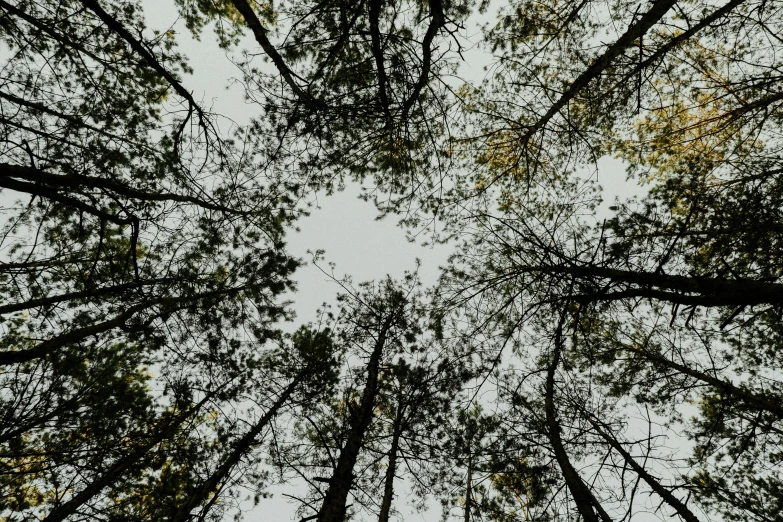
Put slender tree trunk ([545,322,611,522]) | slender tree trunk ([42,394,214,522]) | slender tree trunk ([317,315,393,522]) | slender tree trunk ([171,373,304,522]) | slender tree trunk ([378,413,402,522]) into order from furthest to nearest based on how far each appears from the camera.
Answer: slender tree trunk ([378,413,402,522]) → slender tree trunk ([171,373,304,522]) → slender tree trunk ([317,315,393,522]) → slender tree trunk ([42,394,214,522]) → slender tree trunk ([545,322,611,522])

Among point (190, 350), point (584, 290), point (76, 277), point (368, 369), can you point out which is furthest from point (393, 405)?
point (76, 277)

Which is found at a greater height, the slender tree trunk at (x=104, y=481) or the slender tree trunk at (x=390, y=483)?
the slender tree trunk at (x=390, y=483)

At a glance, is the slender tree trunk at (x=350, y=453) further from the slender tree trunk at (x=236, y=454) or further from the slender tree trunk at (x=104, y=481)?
the slender tree trunk at (x=104, y=481)

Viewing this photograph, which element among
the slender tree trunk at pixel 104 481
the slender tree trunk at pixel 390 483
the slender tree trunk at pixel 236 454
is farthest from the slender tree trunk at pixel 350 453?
the slender tree trunk at pixel 104 481

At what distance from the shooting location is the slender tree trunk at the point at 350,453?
4.89 metres

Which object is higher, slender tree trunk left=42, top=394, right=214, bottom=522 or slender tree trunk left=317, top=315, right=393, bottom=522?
slender tree trunk left=317, top=315, right=393, bottom=522

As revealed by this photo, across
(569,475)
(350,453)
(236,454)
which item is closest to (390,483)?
(350,453)

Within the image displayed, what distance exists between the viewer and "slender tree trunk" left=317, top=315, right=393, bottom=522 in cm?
489

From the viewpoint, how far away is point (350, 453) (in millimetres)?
5621

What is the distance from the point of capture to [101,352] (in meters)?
5.73

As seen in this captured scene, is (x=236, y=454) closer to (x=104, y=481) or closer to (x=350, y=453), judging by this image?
(x=104, y=481)

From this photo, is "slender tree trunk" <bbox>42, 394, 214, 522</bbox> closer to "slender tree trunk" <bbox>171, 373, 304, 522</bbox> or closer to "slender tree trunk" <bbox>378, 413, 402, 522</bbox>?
"slender tree trunk" <bbox>171, 373, 304, 522</bbox>

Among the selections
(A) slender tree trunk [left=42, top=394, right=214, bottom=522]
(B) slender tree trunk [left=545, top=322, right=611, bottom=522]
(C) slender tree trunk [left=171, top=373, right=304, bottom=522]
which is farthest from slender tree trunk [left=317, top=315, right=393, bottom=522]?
(B) slender tree trunk [left=545, top=322, right=611, bottom=522]

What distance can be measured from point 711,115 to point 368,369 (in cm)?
771
